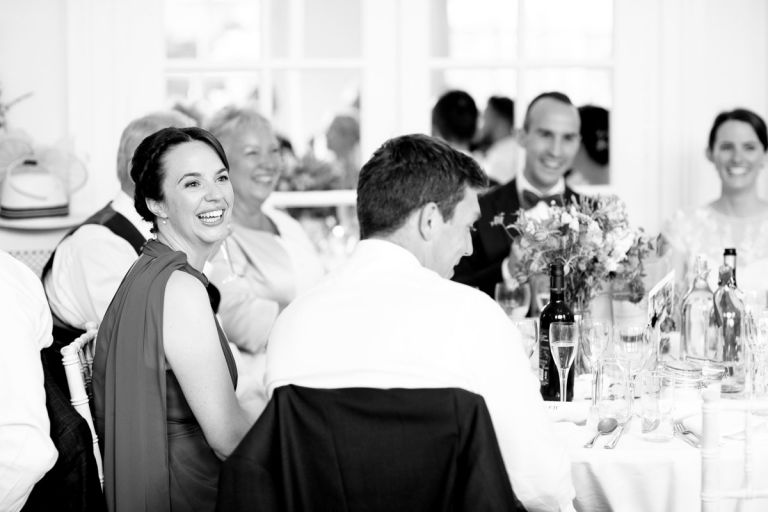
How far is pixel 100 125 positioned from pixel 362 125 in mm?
1142

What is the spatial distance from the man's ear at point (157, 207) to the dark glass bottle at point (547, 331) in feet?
3.07

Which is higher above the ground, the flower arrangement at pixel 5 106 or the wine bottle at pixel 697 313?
the flower arrangement at pixel 5 106

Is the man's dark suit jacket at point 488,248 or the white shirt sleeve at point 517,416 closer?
the white shirt sleeve at point 517,416

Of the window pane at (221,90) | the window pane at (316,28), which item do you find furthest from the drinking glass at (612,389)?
the window pane at (221,90)

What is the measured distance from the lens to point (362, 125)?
173 inches

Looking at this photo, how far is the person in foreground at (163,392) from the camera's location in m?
2.03

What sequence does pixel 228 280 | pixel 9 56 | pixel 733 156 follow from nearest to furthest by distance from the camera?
pixel 228 280 → pixel 733 156 → pixel 9 56

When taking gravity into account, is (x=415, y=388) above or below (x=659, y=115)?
below

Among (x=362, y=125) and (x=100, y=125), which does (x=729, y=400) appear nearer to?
(x=362, y=125)

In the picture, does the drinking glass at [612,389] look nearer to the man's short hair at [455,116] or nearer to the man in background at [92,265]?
the man in background at [92,265]

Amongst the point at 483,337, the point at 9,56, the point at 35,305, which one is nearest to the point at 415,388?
the point at 483,337

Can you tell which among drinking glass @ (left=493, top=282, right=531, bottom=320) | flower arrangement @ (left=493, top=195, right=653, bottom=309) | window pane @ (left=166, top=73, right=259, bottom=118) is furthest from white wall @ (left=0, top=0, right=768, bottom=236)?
window pane @ (left=166, top=73, right=259, bottom=118)

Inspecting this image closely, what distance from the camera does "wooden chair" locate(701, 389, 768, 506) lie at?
6.00ft

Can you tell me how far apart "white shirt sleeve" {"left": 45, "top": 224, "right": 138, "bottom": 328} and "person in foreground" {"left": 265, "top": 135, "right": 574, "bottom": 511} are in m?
1.21
